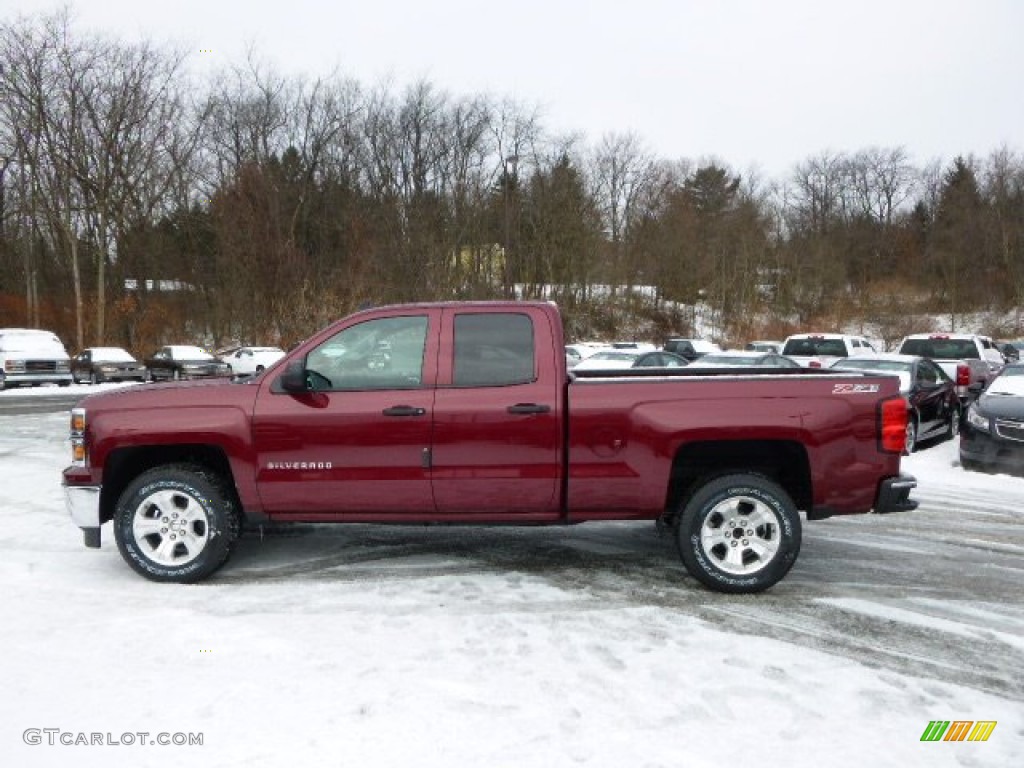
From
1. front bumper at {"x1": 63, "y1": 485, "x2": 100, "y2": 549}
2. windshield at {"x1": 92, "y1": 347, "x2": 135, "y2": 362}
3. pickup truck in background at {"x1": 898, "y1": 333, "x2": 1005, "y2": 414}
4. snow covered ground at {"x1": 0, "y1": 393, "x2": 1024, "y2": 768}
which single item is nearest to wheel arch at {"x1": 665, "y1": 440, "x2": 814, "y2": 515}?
snow covered ground at {"x1": 0, "y1": 393, "x2": 1024, "y2": 768}

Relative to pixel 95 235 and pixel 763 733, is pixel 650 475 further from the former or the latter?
pixel 95 235

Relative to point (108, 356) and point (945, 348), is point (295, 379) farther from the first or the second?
point (108, 356)

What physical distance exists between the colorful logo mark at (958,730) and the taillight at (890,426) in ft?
6.08

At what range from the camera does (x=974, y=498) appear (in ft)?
27.7

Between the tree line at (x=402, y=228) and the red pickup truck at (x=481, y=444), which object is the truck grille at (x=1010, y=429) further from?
the tree line at (x=402, y=228)

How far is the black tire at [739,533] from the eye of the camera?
4.96 m

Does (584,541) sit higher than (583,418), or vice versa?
(583,418)

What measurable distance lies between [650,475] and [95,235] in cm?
4437

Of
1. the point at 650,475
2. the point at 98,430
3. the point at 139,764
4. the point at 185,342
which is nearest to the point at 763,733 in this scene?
the point at 650,475

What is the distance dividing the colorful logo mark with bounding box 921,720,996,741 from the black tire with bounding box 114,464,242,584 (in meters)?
4.16

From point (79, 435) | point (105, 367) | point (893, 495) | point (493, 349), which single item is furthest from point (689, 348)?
point (79, 435)

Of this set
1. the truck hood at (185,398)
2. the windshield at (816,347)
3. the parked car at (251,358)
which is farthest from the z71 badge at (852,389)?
the parked car at (251,358)

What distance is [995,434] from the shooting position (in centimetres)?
977

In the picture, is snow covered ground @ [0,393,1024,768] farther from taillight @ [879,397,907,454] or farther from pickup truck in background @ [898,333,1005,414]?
pickup truck in background @ [898,333,1005,414]
